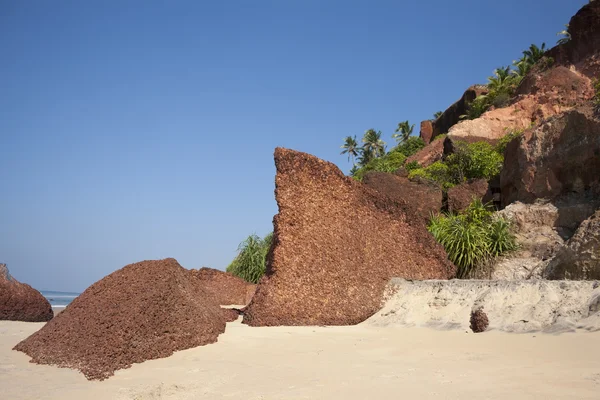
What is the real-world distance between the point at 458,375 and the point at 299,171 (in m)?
5.19

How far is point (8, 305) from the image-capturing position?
30.0 feet

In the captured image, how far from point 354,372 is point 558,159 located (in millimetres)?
9519

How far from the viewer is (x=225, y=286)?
13.3 metres

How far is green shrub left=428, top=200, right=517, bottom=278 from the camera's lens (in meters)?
10.2

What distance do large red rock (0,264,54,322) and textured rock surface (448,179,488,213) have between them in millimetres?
10755

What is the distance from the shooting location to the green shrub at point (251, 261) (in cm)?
1803

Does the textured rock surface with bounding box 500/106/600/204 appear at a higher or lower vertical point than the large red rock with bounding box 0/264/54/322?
higher

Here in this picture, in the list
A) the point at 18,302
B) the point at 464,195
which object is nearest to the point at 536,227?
the point at 464,195

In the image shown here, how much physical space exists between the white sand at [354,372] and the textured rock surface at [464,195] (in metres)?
8.62

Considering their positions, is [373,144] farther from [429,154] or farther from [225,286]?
[225,286]

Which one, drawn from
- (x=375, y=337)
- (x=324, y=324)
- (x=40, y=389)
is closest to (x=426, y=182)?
(x=324, y=324)

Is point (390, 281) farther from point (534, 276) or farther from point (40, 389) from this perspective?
point (40, 389)

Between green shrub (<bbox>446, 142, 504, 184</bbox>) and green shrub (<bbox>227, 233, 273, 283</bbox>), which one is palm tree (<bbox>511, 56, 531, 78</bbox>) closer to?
green shrub (<bbox>446, 142, 504, 184</bbox>)

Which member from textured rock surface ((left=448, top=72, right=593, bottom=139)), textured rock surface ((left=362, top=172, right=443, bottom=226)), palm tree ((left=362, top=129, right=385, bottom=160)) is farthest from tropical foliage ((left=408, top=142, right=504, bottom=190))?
palm tree ((left=362, top=129, right=385, bottom=160))
